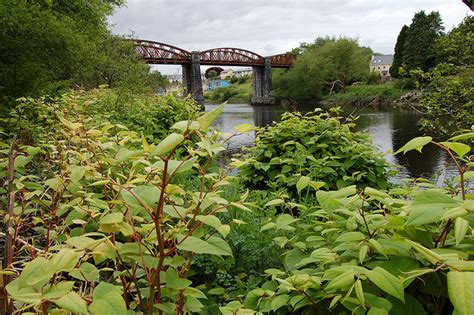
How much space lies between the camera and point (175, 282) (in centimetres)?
106

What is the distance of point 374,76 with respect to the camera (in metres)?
50.0

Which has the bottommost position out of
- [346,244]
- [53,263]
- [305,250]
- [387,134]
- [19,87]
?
[387,134]

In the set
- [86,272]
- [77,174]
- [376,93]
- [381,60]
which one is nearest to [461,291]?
[86,272]

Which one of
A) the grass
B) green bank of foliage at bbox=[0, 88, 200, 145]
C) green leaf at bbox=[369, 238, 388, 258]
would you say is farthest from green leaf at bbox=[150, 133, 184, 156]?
the grass

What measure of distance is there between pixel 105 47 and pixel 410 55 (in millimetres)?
39702

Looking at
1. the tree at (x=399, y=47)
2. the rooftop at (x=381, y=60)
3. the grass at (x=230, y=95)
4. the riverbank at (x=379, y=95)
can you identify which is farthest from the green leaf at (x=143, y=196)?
the rooftop at (x=381, y=60)

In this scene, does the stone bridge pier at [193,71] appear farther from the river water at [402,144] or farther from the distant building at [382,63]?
the distant building at [382,63]

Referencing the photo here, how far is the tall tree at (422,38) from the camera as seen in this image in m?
41.9

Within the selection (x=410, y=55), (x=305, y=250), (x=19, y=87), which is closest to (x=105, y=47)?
(x=19, y=87)

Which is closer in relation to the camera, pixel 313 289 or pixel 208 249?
pixel 208 249

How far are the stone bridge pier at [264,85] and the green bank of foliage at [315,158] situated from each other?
49.4m

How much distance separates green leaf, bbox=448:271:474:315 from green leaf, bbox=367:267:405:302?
142 millimetres

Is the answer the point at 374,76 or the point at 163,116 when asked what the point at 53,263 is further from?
the point at 374,76

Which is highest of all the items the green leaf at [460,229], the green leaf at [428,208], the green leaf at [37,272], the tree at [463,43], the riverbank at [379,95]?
the tree at [463,43]
